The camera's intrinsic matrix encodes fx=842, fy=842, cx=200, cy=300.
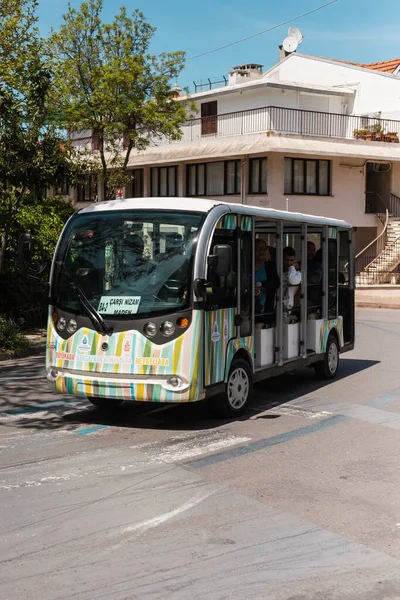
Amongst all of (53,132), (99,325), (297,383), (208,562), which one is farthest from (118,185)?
(208,562)

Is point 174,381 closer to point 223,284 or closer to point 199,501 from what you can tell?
point 223,284

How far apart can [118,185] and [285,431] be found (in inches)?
894

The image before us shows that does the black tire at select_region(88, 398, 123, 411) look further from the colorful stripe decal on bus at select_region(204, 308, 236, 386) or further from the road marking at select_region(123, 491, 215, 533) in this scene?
the road marking at select_region(123, 491, 215, 533)

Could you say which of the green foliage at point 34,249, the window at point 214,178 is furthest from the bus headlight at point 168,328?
the window at point 214,178

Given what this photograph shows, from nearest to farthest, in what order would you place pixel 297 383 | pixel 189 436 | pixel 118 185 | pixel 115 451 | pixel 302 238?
pixel 115 451
pixel 189 436
pixel 302 238
pixel 297 383
pixel 118 185

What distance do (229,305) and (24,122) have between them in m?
7.96

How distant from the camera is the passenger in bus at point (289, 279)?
1126cm

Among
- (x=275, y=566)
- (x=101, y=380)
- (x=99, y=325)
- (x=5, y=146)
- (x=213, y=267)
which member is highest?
(x=5, y=146)

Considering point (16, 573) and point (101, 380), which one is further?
point (101, 380)

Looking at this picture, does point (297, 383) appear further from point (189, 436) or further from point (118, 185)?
point (118, 185)

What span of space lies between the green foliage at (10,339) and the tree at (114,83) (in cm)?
1298

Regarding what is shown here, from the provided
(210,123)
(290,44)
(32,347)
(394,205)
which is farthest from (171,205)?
(290,44)

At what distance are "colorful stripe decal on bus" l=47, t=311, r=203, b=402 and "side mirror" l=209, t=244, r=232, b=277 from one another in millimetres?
519

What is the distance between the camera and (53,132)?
16.4 metres
